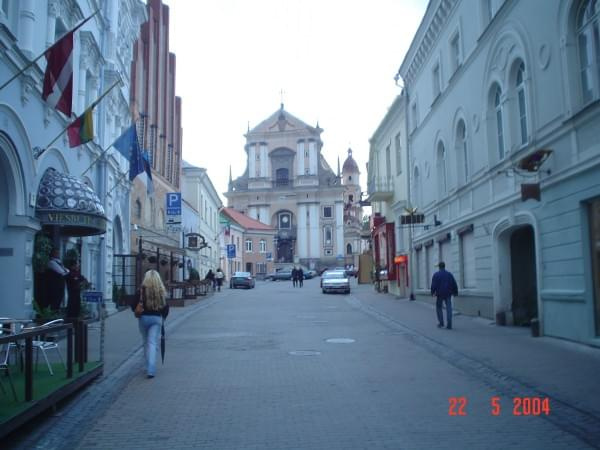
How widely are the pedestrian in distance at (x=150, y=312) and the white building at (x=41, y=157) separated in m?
4.45

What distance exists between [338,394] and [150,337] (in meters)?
3.22

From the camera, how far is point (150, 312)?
31.3 feet

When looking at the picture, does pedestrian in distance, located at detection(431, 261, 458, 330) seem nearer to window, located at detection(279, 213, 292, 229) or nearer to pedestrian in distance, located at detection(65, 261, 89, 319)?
pedestrian in distance, located at detection(65, 261, 89, 319)

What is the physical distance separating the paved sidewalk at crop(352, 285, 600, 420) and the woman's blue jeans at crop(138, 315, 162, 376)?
17.0ft

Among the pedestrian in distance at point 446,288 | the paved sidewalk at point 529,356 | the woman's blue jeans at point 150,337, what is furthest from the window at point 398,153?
the woman's blue jeans at point 150,337

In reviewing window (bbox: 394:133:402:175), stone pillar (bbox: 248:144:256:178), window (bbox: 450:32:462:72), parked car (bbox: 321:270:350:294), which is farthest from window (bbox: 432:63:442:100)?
stone pillar (bbox: 248:144:256:178)

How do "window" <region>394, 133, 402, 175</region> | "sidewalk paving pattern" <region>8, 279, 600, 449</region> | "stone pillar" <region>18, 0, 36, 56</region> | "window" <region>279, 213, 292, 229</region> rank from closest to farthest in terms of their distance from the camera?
"sidewalk paving pattern" <region>8, 279, 600, 449</region>, "stone pillar" <region>18, 0, 36, 56</region>, "window" <region>394, 133, 402, 175</region>, "window" <region>279, 213, 292, 229</region>

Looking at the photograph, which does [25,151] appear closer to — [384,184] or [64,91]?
[64,91]

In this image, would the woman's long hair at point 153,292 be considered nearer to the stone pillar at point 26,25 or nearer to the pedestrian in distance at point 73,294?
the pedestrian in distance at point 73,294

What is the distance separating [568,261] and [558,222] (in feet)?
2.70

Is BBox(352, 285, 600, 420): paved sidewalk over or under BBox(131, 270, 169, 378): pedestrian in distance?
under

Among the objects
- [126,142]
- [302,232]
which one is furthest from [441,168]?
[302,232]
